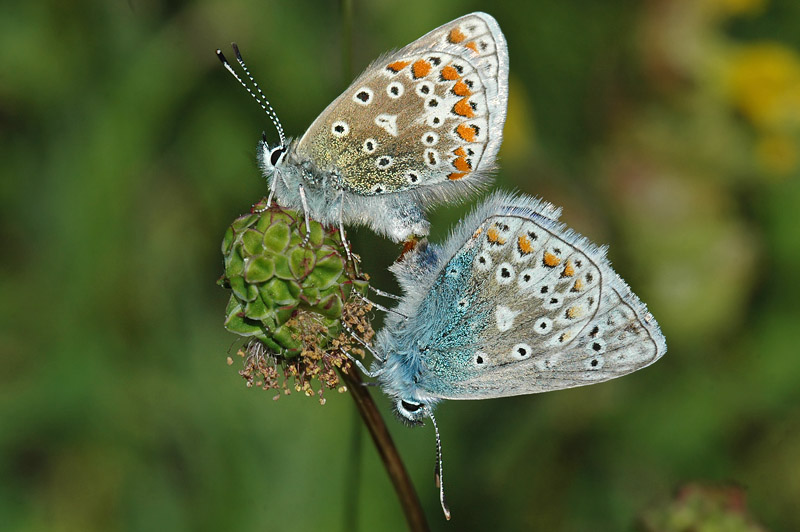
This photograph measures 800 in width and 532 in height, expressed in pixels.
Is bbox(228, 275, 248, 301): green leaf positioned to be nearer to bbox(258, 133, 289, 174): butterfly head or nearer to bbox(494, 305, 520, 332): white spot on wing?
bbox(258, 133, 289, 174): butterfly head

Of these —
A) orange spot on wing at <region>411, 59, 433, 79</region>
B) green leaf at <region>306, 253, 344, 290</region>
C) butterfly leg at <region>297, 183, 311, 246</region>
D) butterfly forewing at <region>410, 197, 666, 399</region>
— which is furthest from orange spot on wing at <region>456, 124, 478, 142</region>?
green leaf at <region>306, 253, 344, 290</region>

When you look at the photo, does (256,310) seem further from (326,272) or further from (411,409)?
(411,409)

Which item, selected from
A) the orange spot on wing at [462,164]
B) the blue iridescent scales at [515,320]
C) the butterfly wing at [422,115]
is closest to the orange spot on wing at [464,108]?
the butterfly wing at [422,115]

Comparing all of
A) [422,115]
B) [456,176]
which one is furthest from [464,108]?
[456,176]

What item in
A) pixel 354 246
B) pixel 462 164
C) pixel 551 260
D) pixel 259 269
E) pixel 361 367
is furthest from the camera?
pixel 354 246

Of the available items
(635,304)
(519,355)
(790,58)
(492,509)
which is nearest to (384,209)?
(519,355)

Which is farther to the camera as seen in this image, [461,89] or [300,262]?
[461,89]

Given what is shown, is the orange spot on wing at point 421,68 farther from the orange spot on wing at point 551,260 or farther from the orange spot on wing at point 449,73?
the orange spot on wing at point 551,260

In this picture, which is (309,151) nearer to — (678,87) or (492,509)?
(492,509)
